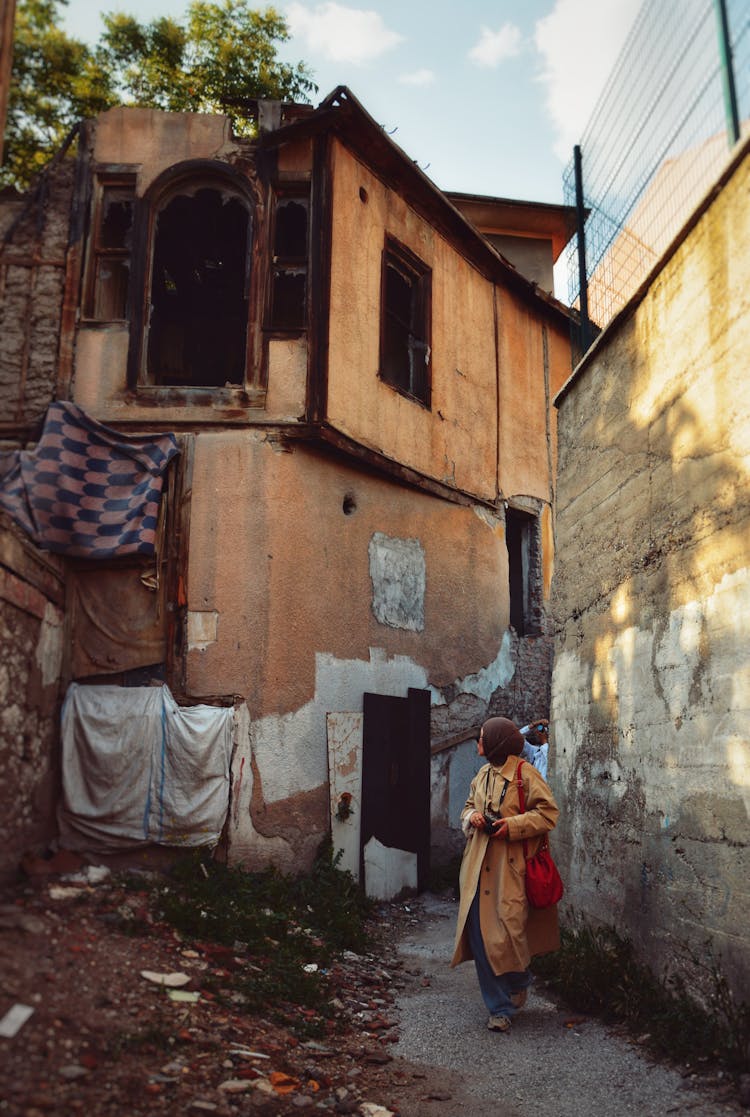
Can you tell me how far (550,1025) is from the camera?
498 centimetres

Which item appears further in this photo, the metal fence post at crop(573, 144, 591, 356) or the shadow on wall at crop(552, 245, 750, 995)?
the metal fence post at crop(573, 144, 591, 356)

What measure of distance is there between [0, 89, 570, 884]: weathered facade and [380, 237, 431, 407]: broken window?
0.03m

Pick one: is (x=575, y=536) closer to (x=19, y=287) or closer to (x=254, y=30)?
(x=19, y=287)

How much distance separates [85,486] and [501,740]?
4.33 m

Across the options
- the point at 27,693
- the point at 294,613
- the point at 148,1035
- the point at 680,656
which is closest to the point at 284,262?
the point at 294,613

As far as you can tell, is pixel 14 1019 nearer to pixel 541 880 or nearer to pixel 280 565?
pixel 541 880

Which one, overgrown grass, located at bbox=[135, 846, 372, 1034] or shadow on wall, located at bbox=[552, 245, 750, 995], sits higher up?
shadow on wall, located at bbox=[552, 245, 750, 995]

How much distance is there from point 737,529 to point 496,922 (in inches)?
104

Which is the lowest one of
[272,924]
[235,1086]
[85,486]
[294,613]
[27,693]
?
[235,1086]

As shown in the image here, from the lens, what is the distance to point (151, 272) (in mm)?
8852

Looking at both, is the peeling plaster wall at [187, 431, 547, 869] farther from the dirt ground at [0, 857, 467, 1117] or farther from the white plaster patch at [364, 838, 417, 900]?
the dirt ground at [0, 857, 467, 1117]

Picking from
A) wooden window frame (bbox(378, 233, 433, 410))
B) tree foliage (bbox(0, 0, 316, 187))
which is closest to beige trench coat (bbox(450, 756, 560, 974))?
wooden window frame (bbox(378, 233, 433, 410))

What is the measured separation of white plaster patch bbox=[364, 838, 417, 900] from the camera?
8438mm

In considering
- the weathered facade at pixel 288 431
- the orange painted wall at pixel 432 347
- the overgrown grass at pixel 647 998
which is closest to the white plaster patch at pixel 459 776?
the weathered facade at pixel 288 431
